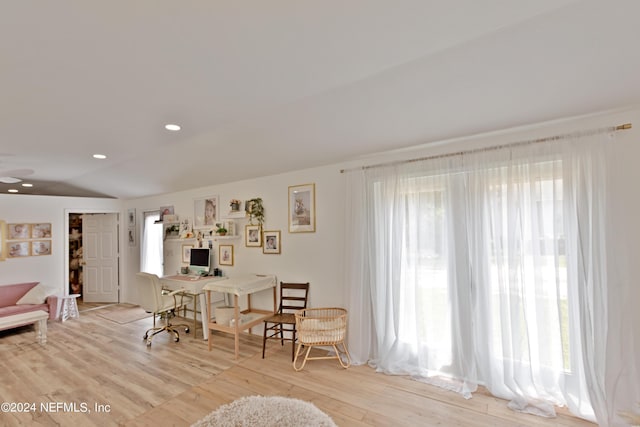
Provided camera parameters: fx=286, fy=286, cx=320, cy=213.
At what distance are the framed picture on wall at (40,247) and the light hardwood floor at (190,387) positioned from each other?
2.01 meters

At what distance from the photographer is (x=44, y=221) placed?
5355 millimetres

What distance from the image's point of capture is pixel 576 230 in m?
2.20

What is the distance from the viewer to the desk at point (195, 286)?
13.1ft

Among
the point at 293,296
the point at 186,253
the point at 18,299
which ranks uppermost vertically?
the point at 186,253

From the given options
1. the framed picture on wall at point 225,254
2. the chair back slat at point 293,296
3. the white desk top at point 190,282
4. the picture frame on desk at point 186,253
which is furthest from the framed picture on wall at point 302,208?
the picture frame on desk at point 186,253

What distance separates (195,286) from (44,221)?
3736 millimetres

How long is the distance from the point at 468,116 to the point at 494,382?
7.49 ft

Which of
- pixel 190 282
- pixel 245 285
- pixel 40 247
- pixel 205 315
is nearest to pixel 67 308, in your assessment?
pixel 40 247

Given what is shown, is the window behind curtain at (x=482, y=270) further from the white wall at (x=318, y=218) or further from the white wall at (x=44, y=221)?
the white wall at (x=44, y=221)

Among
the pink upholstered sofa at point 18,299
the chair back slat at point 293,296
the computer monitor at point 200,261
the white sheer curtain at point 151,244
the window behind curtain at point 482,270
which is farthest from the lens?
the white sheer curtain at point 151,244

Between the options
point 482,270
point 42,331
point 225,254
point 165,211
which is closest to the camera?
point 482,270

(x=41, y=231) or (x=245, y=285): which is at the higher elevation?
(x=41, y=231)

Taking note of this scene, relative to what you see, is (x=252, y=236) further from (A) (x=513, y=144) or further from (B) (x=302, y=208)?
(A) (x=513, y=144)

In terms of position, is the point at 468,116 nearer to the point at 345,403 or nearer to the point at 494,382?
the point at 494,382
